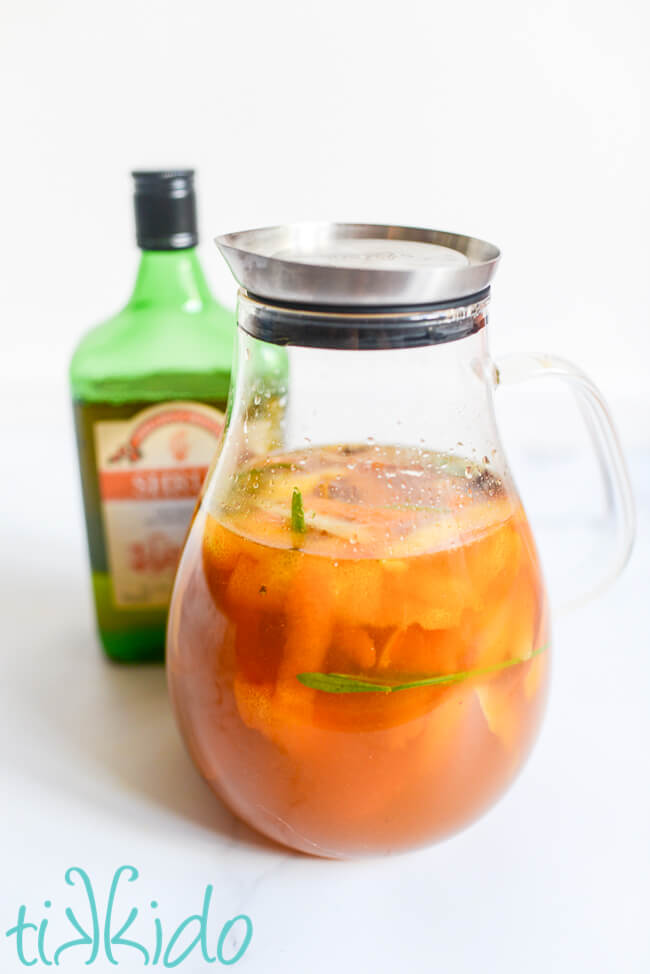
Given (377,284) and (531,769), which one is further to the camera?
(531,769)

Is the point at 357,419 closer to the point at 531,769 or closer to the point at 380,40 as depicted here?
the point at 531,769

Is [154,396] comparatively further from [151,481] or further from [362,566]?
[362,566]

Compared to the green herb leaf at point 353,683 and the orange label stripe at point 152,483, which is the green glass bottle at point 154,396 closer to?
the orange label stripe at point 152,483

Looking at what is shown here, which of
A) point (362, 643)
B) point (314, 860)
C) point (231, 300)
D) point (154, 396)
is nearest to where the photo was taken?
point (362, 643)

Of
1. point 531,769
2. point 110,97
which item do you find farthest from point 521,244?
point 531,769

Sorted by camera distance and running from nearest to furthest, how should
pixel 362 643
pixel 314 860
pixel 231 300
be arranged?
pixel 362 643, pixel 314 860, pixel 231 300

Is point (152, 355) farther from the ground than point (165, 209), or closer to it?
closer to it

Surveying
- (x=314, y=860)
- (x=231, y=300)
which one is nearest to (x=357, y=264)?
(x=314, y=860)
